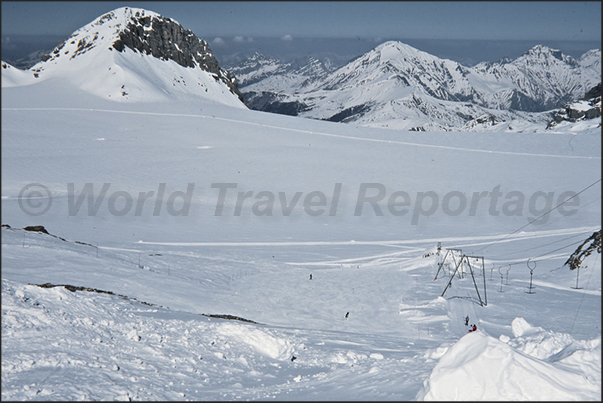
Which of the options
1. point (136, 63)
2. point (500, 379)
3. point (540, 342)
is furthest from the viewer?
point (136, 63)

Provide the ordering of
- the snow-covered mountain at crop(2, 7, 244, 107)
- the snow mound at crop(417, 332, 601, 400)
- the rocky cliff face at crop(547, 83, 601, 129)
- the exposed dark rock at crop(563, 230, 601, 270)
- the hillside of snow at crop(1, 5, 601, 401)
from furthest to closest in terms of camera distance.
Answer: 1. the rocky cliff face at crop(547, 83, 601, 129)
2. the snow-covered mountain at crop(2, 7, 244, 107)
3. the exposed dark rock at crop(563, 230, 601, 270)
4. the hillside of snow at crop(1, 5, 601, 401)
5. the snow mound at crop(417, 332, 601, 400)

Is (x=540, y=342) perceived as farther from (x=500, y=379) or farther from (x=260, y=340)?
(x=260, y=340)

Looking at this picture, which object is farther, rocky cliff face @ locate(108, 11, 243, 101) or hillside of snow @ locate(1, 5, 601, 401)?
rocky cliff face @ locate(108, 11, 243, 101)

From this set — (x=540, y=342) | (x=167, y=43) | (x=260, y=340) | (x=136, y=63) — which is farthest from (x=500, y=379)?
(x=167, y=43)

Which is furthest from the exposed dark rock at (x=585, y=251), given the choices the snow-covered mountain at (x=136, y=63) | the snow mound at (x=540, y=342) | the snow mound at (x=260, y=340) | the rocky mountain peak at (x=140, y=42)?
the rocky mountain peak at (x=140, y=42)

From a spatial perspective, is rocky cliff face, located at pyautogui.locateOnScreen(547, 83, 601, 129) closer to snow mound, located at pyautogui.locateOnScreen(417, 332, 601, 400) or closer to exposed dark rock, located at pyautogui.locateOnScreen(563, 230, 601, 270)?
exposed dark rock, located at pyautogui.locateOnScreen(563, 230, 601, 270)

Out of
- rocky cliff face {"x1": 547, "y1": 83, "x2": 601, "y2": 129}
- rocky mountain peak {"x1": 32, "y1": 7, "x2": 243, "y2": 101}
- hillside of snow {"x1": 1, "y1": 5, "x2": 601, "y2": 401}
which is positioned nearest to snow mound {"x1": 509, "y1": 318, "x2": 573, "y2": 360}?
hillside of snow {"x1": 1, "y1": 5, "x2": 601, "y2": 401}
